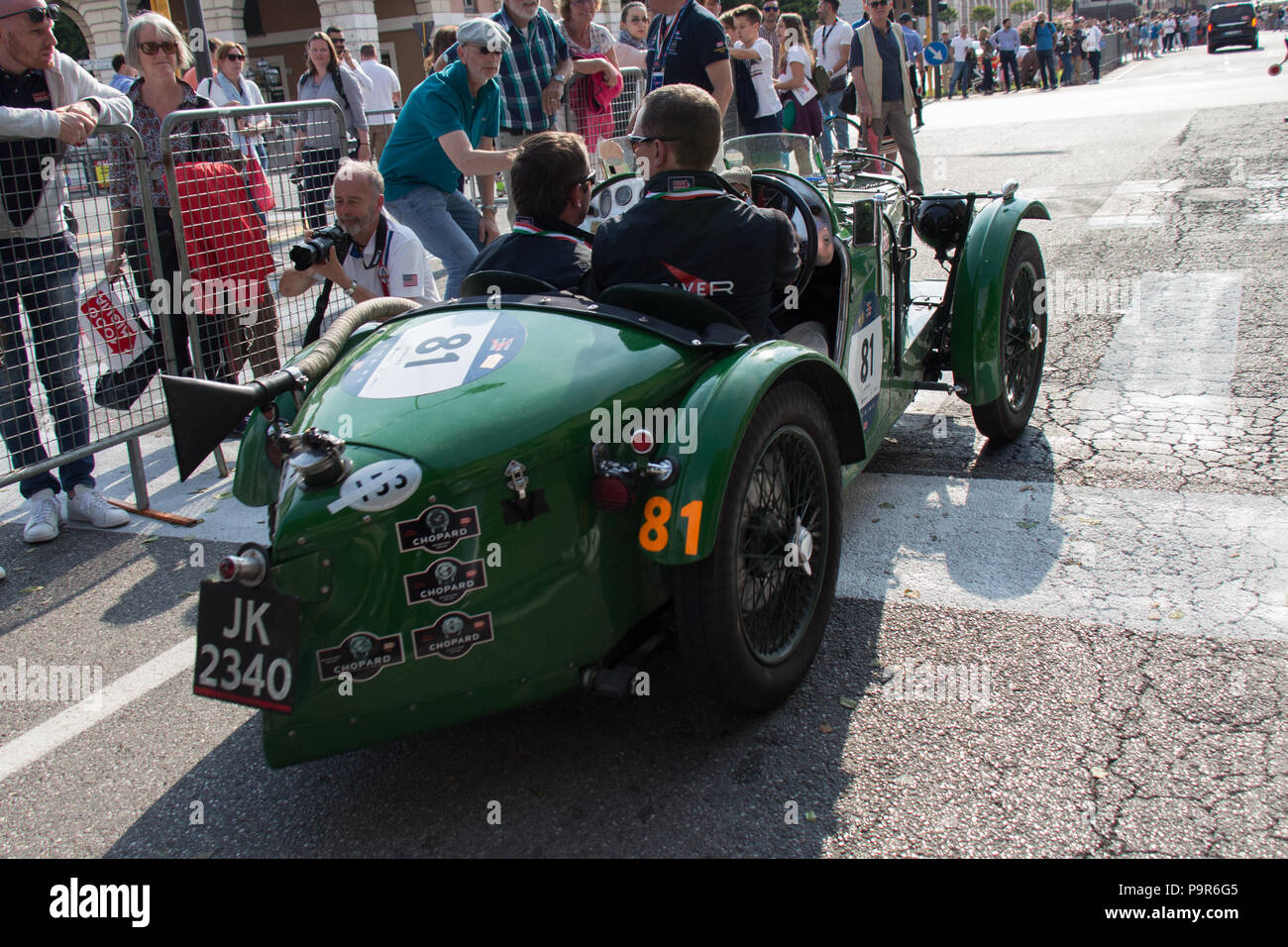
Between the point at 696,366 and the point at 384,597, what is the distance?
1.05 meters

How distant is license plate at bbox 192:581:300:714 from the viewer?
2.24 meters

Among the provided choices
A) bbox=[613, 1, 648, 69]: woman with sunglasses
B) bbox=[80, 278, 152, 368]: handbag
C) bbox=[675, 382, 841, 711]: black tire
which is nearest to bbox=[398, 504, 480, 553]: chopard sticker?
bbox=[675, 382, 841, 711]: black tire

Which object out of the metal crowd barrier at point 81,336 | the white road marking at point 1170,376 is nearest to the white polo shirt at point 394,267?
the metal crowd barrier at point 81,336

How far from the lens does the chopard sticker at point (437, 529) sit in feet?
7.43

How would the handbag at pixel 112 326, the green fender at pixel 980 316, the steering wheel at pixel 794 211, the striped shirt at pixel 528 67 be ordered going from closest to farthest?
1. the steering wheel at pixel 794 211
2. the green fender at pixel 980 316
3. the handbag at pixel 112 326
4. the striped shirt at pixel 528 67

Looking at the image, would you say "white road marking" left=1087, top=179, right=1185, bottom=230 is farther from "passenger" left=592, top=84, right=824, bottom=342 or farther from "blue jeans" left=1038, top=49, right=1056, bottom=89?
"blue jeans" left=1038, top=49, right=1056, bottom=89

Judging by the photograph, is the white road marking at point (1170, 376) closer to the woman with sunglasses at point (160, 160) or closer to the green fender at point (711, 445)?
the green fender at point (711, 445)

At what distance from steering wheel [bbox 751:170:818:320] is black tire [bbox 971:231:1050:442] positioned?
44.9 inches

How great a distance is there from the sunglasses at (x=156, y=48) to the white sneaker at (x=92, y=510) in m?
2.14

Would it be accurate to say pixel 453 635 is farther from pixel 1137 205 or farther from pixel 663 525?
pixel 1137 205

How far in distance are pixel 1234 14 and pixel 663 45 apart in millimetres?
47978

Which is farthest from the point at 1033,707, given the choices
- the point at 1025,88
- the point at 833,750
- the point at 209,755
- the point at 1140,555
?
the point at 1025,88

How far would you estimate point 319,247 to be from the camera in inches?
162
